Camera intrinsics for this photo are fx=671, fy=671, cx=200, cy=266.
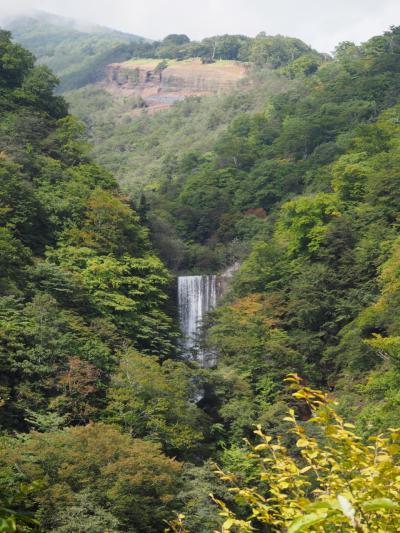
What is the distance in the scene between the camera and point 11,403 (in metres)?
16.0

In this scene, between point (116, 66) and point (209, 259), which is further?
point (116, 66)

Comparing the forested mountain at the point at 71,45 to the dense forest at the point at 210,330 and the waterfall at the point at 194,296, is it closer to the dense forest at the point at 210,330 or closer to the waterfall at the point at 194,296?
the dense forest at the point at 210,330

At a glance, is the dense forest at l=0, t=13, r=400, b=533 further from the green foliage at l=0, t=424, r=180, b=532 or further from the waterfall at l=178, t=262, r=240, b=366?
the waterfall at l=178, t=262, r=240, b=366

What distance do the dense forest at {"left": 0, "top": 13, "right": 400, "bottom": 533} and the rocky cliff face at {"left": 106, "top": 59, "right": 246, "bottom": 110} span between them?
36.7m

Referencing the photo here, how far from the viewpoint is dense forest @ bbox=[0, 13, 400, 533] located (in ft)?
19.4

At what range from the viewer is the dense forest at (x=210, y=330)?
19.4 ft

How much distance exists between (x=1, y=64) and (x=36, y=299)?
62.6 ft

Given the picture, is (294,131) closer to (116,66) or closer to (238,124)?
(238,124)

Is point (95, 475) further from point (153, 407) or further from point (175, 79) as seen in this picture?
point (175, 79)

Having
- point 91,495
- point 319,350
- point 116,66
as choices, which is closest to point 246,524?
point 91,495

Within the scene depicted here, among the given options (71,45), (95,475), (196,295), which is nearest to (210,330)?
(196,295)

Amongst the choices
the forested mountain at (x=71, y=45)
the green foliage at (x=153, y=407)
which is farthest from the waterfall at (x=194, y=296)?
the forested mountain at (x=71, y=45)

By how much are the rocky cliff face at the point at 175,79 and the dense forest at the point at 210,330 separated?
1445 inches

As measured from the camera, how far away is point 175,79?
85438 mm
